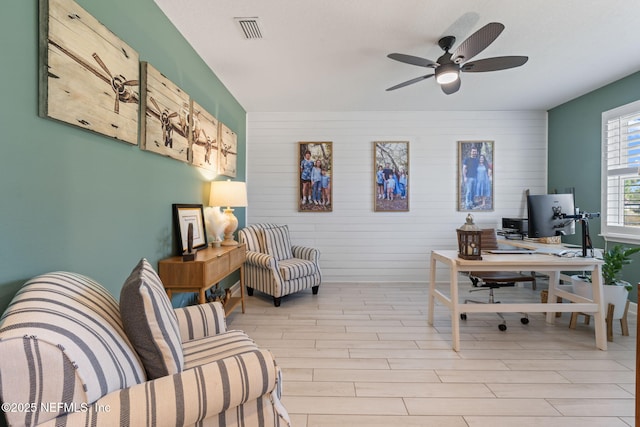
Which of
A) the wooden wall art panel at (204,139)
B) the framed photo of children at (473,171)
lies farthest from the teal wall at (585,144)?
the wooden wall art panel at (204,139)

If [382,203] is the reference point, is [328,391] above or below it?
below

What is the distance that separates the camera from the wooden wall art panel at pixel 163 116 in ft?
6.70

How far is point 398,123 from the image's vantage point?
16.0 ft

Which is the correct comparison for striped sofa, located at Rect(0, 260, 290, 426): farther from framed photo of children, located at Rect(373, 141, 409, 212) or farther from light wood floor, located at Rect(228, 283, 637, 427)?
framed photo of children, located at Rect(373, 141, 409, 212)

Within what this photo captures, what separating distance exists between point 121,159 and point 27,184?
0.63 metres

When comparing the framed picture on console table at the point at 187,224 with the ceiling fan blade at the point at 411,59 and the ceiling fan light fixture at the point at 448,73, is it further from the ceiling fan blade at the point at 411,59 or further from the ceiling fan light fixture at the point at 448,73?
the ceiling fan light fixture at the point at 448,73

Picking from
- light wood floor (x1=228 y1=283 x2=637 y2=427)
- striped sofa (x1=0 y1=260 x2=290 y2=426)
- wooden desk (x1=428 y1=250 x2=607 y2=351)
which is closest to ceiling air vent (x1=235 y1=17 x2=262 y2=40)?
striped sofa (x1=0 y1=260 x2=290 y2=426)

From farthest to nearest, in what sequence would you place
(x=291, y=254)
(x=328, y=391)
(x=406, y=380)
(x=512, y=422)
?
1. (x=291, y=254)
2. (x=406, y=380)
3. (x=328, y=391)
4. (x=512, y=422)

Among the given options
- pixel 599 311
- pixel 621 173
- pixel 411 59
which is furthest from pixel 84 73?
pixel 621 173

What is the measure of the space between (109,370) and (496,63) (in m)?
3.20

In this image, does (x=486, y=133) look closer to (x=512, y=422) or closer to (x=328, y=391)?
(x=512, y=422)

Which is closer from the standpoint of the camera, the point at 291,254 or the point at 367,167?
the point at 291,254

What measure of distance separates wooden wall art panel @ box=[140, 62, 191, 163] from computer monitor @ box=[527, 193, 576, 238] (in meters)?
3.08

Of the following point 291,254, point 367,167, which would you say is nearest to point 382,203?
point 367,167
